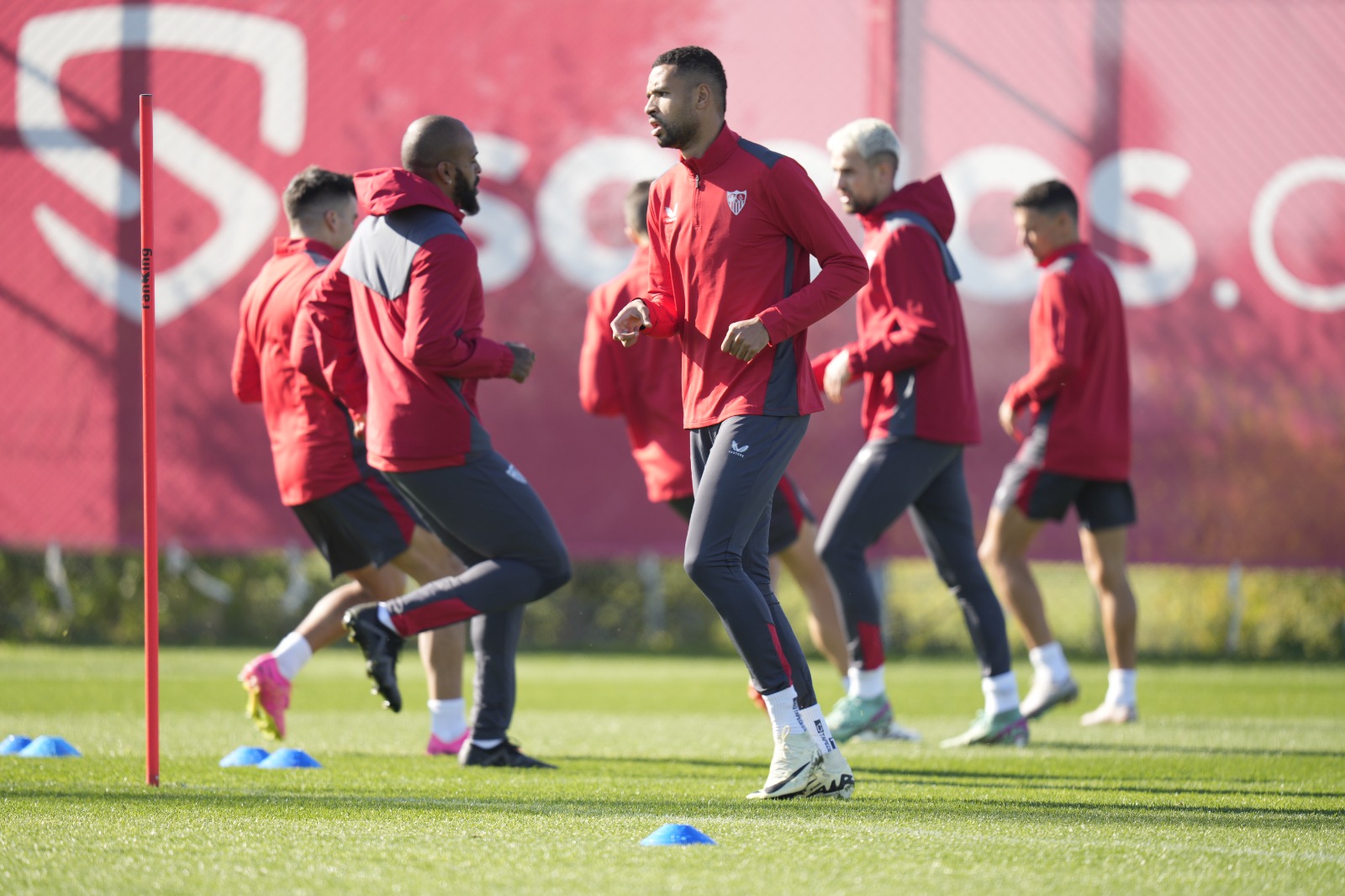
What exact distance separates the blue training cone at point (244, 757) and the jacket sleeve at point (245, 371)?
4.57ft

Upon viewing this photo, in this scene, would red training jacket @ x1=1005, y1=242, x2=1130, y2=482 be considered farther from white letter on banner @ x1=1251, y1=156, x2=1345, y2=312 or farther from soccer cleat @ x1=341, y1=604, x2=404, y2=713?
white letter on banner @ x1=1251, y1=156, x2=1345, y2=312

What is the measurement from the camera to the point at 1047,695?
22.8ft

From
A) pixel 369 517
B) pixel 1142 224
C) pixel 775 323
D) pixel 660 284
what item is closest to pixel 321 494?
pixel 369 517

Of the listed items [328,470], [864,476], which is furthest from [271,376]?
[864,476]

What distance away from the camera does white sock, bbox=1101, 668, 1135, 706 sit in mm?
7160

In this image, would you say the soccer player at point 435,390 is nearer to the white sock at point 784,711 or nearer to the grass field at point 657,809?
the grass field at point 657,809

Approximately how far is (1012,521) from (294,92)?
5.60 m

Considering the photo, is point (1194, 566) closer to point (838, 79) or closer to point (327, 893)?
point (838, 79)

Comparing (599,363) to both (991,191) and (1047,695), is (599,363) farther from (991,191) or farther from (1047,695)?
(991,191)

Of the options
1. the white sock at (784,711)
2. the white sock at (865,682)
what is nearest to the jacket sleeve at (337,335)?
the white sock at (784,711)

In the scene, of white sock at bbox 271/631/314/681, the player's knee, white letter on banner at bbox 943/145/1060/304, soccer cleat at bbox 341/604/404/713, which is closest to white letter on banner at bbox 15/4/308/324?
white letter on banner at bbox 943/145/1060/304

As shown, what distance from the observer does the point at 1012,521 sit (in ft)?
23.7

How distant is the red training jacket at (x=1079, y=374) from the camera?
277 inches

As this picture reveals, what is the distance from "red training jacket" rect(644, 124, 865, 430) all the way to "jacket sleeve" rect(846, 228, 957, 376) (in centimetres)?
133
